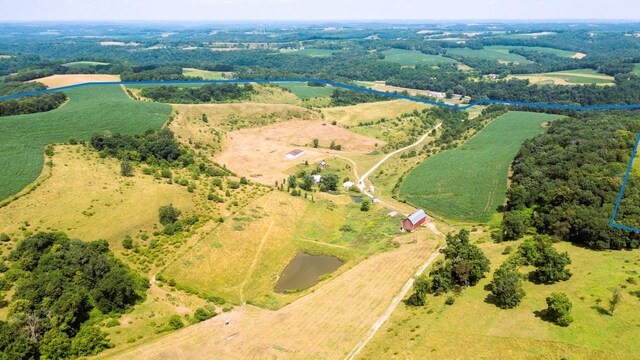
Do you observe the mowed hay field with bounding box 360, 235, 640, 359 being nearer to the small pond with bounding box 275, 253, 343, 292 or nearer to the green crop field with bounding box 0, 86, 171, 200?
the small pond with bounding box 275, 253, 343, 292

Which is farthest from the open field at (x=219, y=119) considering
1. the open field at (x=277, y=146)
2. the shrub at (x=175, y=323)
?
the shrub at (x=175, y=323)

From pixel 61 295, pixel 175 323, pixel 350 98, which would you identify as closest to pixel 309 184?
pixel 175 323

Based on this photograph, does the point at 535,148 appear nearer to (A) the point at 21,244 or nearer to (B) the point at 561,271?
(B) the point at 561,271

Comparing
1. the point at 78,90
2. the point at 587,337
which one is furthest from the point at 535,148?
the point at 78,90

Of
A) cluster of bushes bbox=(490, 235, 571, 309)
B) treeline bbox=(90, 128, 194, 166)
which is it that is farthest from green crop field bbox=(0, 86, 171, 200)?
cluster of bushes bbox=(490, 235, 571, 309)

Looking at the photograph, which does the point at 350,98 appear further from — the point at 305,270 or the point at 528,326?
the point at 528,326
